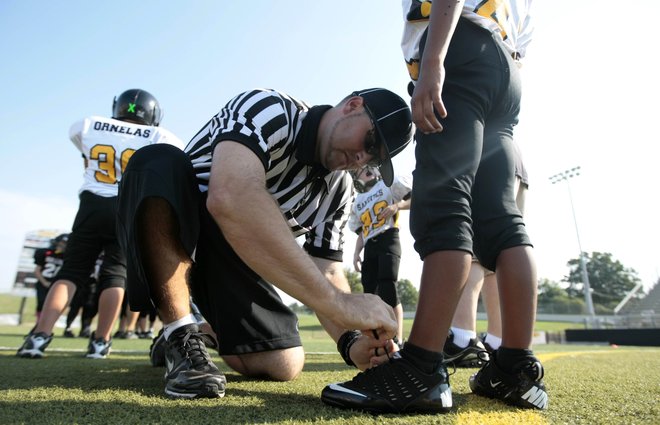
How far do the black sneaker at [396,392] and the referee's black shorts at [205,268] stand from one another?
0.96 metres

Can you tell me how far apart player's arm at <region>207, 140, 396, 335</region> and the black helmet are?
130 inches

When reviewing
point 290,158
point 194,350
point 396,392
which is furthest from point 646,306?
point 194,350

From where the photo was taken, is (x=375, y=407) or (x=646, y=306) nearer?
(x=375, y=407)

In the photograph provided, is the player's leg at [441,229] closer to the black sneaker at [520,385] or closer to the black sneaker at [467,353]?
the black sneaker at [520,385]

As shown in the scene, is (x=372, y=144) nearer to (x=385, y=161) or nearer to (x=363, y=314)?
(x=385, y=161)

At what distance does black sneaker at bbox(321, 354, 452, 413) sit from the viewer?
1.33 meters

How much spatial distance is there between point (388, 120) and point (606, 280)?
3573 inches

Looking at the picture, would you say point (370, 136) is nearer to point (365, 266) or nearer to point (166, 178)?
point (166, 178)

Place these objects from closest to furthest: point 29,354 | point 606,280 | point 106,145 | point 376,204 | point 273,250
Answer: point 273,250 < point 29,354 < point 106,145 < point 376,204 < point 606,280

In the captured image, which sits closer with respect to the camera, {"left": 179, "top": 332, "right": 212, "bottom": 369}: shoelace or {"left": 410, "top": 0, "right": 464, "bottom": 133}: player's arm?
{"left": 410, "top": 0, "right": 464, "bottom": 133}: player's arm

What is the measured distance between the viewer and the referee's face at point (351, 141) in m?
1.81

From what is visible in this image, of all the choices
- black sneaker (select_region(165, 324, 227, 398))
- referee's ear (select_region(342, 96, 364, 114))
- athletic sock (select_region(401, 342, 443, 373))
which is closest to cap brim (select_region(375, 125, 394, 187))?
referee's ear (select_region(342, 96, 364, 114))

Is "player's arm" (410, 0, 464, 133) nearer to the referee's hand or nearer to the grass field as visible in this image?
the referee's hand

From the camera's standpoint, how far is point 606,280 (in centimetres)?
7694
